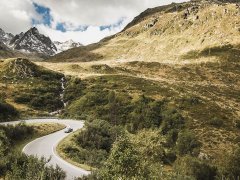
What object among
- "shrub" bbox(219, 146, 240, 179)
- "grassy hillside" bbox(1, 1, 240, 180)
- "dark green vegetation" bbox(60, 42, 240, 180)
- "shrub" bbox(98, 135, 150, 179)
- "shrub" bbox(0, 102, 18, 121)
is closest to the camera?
"shrub" bbox(98, 135, 150, 179)

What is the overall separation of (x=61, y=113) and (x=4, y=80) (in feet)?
123

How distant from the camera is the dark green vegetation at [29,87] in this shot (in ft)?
392

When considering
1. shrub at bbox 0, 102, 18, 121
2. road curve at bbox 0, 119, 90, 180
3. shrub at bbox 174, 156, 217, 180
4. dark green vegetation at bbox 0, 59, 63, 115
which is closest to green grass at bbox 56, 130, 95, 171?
road curve at bbox 0, 119, 90, 180

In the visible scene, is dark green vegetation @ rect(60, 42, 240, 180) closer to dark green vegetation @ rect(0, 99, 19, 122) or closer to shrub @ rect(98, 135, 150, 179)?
shrub @ rect(98, 135, 150, 179)

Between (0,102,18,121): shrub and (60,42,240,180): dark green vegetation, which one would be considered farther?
(0,102,18,121): shrub

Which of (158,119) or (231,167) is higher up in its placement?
(231,167)

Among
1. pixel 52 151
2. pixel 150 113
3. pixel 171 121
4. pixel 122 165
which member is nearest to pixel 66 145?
pixel 52 151

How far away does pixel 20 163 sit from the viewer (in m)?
38.3

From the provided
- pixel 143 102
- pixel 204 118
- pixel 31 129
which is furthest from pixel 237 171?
pixel 143 102

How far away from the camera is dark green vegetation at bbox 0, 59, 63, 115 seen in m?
120

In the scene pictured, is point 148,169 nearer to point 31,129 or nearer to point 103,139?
point 103,139

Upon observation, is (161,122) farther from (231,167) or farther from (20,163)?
(20,163)

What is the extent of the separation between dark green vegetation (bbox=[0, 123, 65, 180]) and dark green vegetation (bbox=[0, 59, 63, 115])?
42691mm

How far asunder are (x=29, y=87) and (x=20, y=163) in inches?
3995
